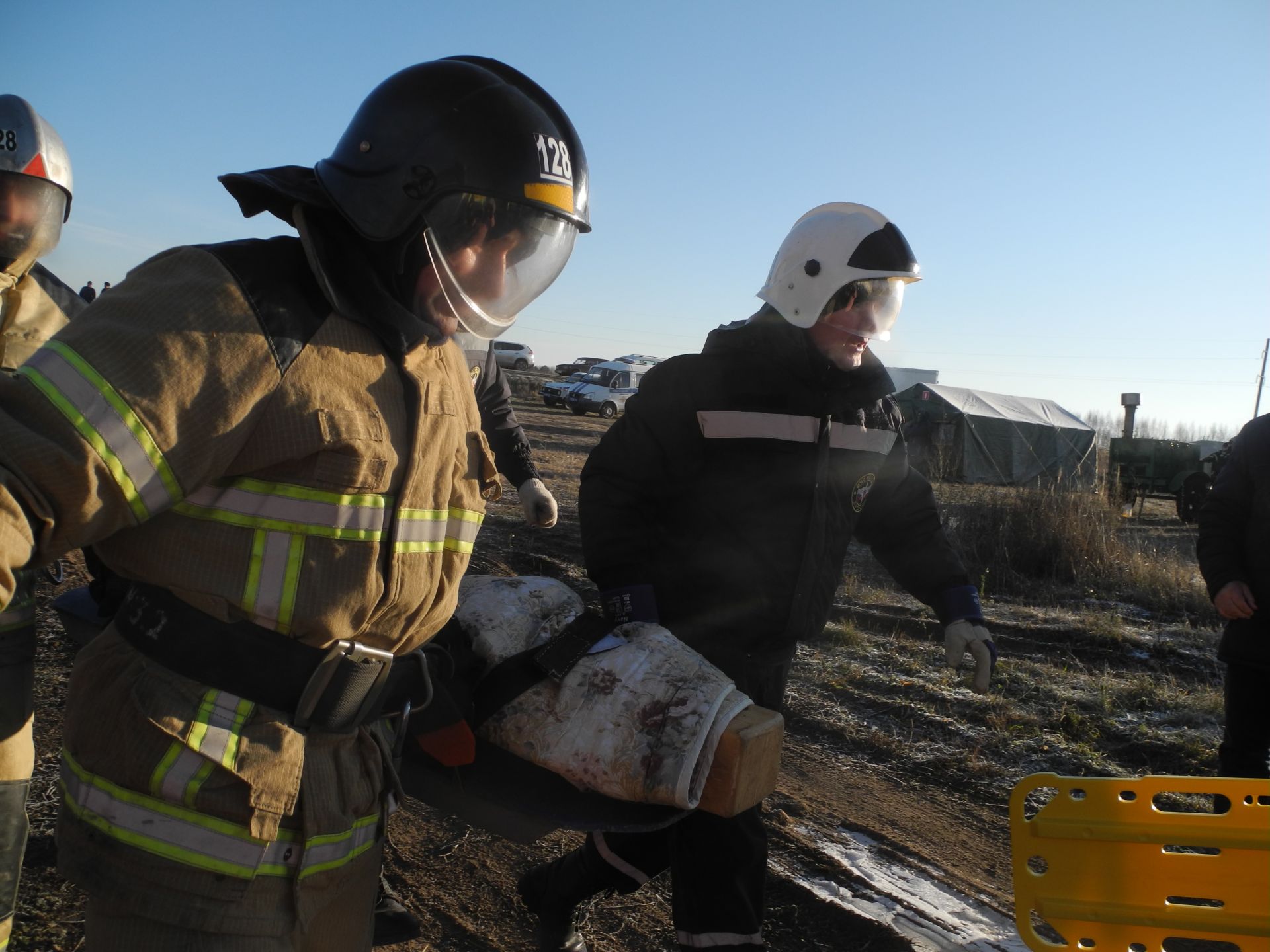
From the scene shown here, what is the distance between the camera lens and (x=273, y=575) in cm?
150

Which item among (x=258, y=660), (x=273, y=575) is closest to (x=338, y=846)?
(x=258, y=660)

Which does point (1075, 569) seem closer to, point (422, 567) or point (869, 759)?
point (869, 759)

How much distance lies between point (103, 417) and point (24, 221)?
2040 mm

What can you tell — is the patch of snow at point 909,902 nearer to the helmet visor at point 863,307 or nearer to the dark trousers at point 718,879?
the dark trousers at point 718,879

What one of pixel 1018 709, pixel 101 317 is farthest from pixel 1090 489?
pixel 101 317

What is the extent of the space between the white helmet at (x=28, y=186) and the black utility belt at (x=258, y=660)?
1779 millimetres

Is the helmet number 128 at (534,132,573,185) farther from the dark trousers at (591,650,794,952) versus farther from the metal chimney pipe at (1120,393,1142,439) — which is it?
the metal chimney pipe at (1120,393,1142,439)

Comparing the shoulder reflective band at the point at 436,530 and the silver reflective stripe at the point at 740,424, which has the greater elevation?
the silver reflective stripe at the point at 740,424

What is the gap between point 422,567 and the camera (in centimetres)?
167

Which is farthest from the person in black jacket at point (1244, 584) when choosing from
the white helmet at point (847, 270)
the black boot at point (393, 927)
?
the black boot at point (393, 927)

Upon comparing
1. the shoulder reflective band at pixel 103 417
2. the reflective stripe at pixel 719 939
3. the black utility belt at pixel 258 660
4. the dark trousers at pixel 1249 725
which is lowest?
the reflective stripe at pixel 719 939

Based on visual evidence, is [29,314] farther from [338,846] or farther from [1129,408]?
[1129,408]

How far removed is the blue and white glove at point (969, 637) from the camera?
304cm

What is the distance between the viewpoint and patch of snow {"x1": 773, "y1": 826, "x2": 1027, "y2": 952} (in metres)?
3.16
